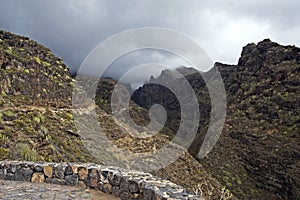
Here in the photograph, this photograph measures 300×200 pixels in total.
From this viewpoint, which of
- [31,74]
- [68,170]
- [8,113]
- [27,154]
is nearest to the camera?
[68,170]

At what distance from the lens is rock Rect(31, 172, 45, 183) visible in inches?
221

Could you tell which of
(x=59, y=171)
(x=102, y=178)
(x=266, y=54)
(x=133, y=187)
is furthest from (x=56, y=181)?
(x=266, y=54)

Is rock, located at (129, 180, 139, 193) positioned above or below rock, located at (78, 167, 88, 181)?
below

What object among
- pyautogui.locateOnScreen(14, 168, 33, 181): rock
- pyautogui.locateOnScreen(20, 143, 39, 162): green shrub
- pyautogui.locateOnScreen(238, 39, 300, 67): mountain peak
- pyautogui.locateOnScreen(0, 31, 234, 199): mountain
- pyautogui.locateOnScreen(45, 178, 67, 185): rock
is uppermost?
pyautogui.locateOnScreen(238, 39, 300, 67): mountain peak

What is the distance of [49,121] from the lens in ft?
42.2

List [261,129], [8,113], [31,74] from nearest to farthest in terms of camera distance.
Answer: [8,113] → [31,74] → [261,129]

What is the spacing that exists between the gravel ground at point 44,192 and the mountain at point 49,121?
8.35 ft

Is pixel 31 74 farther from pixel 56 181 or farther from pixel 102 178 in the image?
pixel 102 178

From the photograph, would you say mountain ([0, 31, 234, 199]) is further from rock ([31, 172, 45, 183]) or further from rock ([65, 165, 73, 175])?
rock ([65, 165, 73, 175])

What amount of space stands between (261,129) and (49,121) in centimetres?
2308

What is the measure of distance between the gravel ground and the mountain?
254 cm

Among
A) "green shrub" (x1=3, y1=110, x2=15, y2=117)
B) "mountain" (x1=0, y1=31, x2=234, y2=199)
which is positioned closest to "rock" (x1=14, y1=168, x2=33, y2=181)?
"mountain" (x1=0, y1=31, x2=234, y2=199)

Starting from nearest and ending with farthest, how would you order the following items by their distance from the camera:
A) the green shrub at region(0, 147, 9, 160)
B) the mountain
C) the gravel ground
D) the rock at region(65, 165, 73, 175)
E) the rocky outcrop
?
1. the gravel ground
2. the rock at region(65, 165, 73, 175)
3. the green shrub at region(0, 147, 9, 160)
4. the mountain
5. the rocky outcrop

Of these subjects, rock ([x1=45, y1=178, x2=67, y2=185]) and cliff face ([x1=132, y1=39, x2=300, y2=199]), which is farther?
cliff face ([x1=132, y1=39, x2=300, y2=199])
